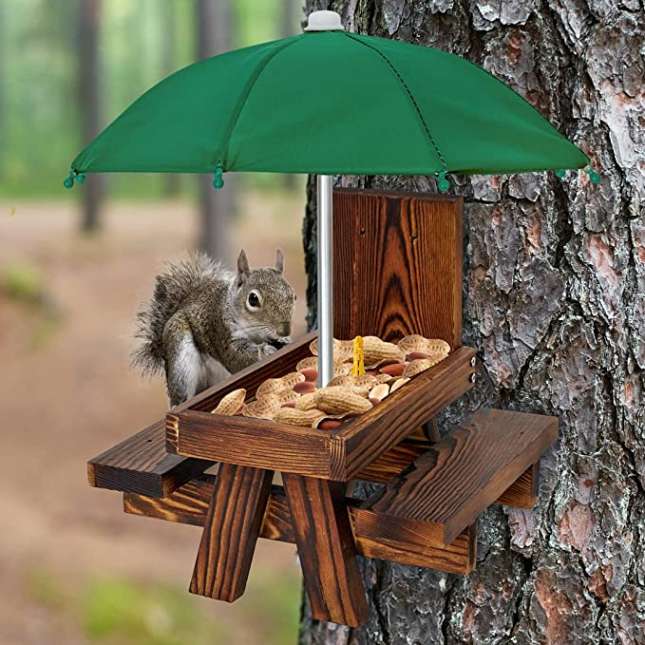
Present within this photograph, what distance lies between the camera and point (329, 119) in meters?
1.24

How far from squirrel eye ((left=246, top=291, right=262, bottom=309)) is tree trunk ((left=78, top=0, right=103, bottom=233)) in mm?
8471

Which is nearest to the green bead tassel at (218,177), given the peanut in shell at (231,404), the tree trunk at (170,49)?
the peanut in shell at (231,404)

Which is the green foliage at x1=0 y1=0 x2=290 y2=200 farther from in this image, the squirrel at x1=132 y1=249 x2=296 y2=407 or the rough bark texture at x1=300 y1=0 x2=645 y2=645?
the rough bark texture at x1=300 y1=0 x2=645 y2=645

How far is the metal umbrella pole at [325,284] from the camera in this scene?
1542mm

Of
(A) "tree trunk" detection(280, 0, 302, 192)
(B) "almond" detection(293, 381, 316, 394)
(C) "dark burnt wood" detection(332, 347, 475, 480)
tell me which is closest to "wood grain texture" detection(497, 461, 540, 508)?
(C) "dark burnt wood" detection(332, 347, 475, 480)

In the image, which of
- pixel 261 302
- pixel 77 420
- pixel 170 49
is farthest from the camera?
pixel 170 49

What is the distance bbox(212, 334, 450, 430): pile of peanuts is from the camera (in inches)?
54.4

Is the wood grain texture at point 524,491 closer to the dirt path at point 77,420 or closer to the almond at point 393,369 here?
the almond at point 393,369

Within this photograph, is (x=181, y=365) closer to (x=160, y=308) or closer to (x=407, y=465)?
(x=160, y=308)

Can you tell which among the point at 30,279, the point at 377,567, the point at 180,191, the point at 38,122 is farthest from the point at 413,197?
the point at 38,122

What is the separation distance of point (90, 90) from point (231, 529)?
9275 mm

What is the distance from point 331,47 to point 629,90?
21.2 inches

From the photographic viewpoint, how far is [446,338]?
5.70 feet

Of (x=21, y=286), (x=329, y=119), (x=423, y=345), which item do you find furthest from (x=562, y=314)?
(x=21, y=286)
